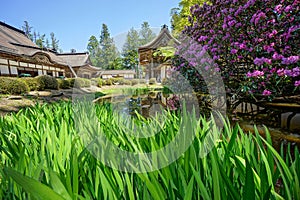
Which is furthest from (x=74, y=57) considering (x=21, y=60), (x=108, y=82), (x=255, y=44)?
(x=255, y=44)

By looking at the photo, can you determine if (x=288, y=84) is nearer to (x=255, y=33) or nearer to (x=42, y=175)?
(x=255, y=33)

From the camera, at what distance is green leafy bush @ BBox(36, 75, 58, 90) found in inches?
434

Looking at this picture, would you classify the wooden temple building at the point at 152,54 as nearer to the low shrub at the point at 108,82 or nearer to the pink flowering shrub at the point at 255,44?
the low shrub at the point at 108,82

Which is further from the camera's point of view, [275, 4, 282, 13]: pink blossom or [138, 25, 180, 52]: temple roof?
[138, 25, 180, 52]: temple roof

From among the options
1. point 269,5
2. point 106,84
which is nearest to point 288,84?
point 269,5

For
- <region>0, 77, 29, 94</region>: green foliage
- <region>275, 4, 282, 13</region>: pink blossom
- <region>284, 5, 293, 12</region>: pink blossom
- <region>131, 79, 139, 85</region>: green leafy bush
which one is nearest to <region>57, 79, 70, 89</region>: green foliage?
<region>0, 77, 29, 94</region>: green foliage

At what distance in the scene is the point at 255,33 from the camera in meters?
2.86

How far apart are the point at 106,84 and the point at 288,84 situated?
8216mm

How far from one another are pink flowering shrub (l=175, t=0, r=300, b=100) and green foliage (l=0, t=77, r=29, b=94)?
792 cm

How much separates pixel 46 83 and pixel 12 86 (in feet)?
9.50

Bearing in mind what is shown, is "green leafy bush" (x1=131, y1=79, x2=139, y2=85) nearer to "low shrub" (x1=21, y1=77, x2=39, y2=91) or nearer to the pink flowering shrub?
the pink flowering shrub

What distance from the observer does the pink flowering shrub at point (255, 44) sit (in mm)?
2496

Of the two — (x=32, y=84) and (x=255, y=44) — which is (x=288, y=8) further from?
(x=32, y=84)

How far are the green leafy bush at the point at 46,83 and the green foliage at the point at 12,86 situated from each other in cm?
208
